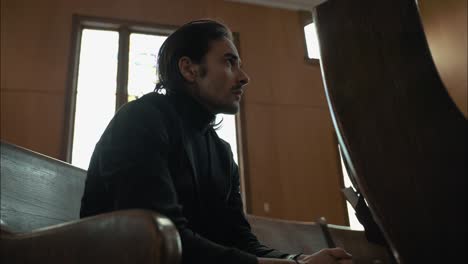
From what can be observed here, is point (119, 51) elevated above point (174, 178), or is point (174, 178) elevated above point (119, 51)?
point (119, 51)

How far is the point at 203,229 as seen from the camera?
1.04m

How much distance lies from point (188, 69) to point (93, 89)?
15.4ft

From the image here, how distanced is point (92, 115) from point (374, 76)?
525 centimetres

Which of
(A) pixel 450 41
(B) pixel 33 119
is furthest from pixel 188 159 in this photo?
(B) pixel 33 119

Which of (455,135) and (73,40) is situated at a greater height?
(73,40)

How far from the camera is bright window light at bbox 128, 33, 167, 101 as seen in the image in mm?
5777

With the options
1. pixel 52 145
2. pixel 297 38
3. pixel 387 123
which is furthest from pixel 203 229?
pixel 297 38

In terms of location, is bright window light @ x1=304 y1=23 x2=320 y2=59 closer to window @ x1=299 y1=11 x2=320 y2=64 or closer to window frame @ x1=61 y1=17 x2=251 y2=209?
window @ x1=299 y1=11 x2=320 y2=64

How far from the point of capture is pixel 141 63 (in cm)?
590

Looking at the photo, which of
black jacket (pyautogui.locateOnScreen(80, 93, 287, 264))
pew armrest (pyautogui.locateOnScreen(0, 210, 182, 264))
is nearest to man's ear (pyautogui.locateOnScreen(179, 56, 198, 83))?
black jacket (pyautogui.locateOnScreen(80, 93, 287, 264))

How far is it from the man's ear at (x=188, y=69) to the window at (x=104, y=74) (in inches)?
166

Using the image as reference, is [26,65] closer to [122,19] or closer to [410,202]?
[122,19]

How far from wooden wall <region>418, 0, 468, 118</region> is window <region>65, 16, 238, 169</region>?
4.44 m

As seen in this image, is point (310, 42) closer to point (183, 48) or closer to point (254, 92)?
point (254, 92)
